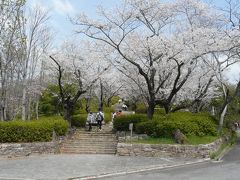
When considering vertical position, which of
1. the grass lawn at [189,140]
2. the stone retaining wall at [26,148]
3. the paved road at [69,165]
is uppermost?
the grass lawn at [189,140]

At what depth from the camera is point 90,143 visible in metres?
23.2

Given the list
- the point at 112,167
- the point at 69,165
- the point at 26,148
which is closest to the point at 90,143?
the point at 26,148

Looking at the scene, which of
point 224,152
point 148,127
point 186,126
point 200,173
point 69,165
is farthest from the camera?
point 148,127

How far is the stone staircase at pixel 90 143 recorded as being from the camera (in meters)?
21.9

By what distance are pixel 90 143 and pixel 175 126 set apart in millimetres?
5561

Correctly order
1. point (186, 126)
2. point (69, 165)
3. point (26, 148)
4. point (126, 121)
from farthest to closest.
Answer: point (126, 121), point (186, 126), point (26, 148), point (69, 165)

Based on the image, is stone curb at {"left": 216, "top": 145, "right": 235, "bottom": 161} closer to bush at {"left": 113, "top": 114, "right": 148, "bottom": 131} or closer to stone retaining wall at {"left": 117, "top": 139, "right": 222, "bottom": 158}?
stone retaining wall at {"left": 117, "top": 139, "right": 222, "bottom": 158}

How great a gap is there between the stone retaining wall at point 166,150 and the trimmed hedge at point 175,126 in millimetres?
1753

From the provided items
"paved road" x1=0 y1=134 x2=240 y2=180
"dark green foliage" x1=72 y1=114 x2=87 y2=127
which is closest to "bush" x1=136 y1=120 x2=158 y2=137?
"paved road" x1=0 y1=134 x2=240 y2=180

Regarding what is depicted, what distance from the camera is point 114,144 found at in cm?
2277

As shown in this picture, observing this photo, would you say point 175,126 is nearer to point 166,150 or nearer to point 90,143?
point 166,150

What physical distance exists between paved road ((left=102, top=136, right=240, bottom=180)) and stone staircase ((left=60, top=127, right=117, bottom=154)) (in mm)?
6278

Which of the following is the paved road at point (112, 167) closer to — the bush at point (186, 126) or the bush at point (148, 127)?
the bush at point (186, 126)

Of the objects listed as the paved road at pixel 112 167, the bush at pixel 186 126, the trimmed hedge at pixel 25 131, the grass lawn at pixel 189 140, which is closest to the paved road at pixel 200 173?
the paved road at pixel 112 167
